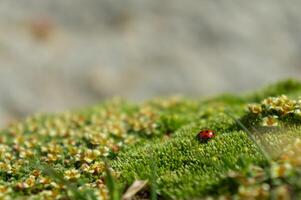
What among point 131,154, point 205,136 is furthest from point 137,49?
point 205,136

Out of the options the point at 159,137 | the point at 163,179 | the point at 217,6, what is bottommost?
the point at 163,179

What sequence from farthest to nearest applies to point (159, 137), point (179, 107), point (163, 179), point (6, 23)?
point (6, 23) < point (179, 107) < point (159, 137) < point (163, 179)

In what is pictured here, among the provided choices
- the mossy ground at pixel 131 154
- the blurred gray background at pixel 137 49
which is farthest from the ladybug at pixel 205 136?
the blurred gray background at pixel 137 49

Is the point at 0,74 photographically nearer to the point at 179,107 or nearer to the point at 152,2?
the point at 152,2

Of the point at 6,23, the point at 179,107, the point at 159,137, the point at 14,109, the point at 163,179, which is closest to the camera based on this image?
the point at 163,179

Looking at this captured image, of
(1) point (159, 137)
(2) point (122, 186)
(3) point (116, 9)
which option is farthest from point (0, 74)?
(2) point (122, 186)

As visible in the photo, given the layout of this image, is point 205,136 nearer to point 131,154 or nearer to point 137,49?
point 131,154
